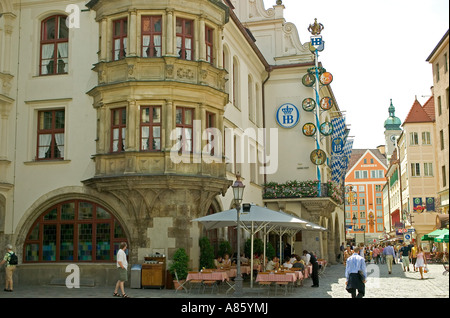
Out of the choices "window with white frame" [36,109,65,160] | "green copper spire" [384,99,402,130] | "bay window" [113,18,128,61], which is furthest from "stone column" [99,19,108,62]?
"green copper spire" [384,99,402,130]

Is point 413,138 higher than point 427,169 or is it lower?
higher

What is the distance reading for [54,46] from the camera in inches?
977

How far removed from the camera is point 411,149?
4850 cm

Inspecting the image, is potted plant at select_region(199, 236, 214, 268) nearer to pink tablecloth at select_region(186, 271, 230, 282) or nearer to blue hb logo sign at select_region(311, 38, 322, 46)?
pink tablecloth at select_region(186, 271, 230, 282)

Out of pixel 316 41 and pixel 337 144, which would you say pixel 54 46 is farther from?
pixel 337 144

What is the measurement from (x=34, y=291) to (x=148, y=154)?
6.46m

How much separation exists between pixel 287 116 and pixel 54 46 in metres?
16.7

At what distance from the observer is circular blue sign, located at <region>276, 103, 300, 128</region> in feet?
121

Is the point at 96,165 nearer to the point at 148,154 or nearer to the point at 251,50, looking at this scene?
the point at 148,154

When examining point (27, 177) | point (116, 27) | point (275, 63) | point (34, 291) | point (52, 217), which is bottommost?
point (34, 291)

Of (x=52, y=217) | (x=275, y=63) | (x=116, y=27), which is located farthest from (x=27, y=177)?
(x=275, y=63)

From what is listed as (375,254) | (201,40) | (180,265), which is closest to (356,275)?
(180,265)

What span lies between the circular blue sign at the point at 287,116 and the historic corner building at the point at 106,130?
38.5 feet
